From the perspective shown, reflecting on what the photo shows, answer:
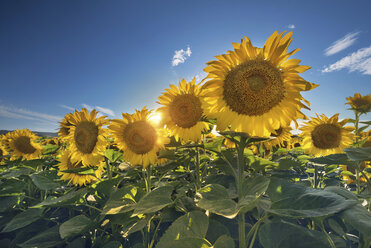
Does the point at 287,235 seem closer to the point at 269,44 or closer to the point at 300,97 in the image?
the point at 300,97

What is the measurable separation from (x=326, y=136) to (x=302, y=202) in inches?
104

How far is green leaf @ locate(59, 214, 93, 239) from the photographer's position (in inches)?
67.9

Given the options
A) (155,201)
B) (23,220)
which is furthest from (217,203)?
(23,220)

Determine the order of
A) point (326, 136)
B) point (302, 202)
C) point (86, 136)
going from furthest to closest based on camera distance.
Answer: point (326, 136), point (86, 136), point (302, 202)

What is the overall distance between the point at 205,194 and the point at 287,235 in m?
0.47

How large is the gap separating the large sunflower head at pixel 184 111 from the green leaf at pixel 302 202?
42.5 inches

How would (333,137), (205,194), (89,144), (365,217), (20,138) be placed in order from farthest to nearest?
(20,138) < (333,137) < (89,144) < (205,194) < (365,217)

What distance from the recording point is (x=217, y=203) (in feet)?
3.43

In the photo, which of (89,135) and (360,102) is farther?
(360,102)

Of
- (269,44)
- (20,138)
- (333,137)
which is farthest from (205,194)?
(20,138)

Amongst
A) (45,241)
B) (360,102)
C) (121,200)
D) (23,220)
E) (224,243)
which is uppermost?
(360,102)

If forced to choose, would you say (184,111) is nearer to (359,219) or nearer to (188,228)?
(188,228)

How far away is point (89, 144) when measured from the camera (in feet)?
7.74

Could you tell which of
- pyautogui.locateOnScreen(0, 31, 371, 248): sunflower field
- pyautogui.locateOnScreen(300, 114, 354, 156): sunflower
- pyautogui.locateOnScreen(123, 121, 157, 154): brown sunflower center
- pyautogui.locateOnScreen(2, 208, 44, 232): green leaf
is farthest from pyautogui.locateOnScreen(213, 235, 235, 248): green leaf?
pyautogui.locateOnScreen(300, 114, 354, 156): sunflower
